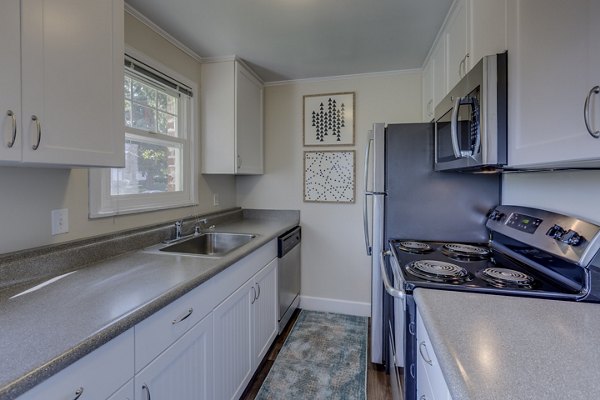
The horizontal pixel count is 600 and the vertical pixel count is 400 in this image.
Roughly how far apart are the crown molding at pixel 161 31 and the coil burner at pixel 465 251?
222cm

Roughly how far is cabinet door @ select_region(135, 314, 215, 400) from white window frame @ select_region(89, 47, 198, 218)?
849 mm

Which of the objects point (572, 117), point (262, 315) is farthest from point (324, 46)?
point (262, 315)

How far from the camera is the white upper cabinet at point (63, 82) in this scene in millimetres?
854

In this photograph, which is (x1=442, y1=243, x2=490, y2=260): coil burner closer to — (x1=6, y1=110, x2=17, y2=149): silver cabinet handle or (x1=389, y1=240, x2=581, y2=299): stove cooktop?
(x1=389, y1=240, x2=581, y2=299): stove cooktop

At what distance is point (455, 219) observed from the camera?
1765mm

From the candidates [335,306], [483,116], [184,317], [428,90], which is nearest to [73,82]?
[184,317]

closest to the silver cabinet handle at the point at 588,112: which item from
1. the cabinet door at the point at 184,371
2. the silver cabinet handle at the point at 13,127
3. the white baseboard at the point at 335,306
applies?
the cabinet door at the point at 184,371

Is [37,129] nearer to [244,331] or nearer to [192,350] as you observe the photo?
[192,350]

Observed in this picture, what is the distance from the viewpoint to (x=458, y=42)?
1.61m

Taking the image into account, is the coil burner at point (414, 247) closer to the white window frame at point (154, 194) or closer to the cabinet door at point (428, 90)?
the cabinet door at point (428, 90)

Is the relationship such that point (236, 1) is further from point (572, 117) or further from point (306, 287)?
point (306, 287)

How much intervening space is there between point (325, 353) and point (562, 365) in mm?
1768

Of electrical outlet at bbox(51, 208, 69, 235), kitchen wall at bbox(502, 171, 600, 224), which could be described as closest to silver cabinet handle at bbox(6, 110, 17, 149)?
electrical outlet at bbox(51, 208, 69, 235)

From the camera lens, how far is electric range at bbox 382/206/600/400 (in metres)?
0.93
